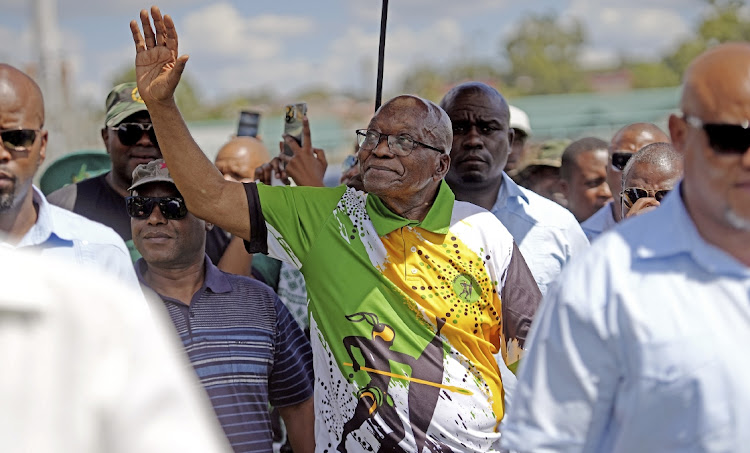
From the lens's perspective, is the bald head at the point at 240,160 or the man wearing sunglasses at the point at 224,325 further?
the bald head at the point at 240,160

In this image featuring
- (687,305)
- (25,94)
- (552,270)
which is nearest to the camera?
(687,305)

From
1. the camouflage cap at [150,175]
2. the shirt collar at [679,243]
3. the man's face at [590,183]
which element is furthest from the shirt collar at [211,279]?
the man's face at [590,183]

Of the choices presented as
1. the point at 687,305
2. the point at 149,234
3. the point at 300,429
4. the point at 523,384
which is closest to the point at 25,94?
the point at 149,234

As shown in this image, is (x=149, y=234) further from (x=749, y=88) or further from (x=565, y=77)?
(x=565, y=77)

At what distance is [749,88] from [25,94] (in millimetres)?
2240

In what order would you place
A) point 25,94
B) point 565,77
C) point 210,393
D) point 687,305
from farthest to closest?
1. point 565,77
2. point 210,393
3. point 25,94
4. point 687,305

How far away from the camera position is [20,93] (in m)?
3.04

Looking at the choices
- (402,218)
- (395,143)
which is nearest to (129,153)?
(395,143)

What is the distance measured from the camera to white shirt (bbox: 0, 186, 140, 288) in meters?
2.90

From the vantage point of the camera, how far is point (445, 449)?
3.16 metres

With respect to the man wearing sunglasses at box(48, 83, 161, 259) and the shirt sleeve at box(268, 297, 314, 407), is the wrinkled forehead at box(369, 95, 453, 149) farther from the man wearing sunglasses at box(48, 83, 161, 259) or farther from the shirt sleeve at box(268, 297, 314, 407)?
the man wearing sunglasses at box(48, 83, 161, 259)

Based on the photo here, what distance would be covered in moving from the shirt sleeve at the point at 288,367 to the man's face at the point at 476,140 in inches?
50.3

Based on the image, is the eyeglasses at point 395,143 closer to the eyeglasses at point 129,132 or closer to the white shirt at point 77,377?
the eyeglasses at point 129,132

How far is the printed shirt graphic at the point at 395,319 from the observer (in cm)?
315
